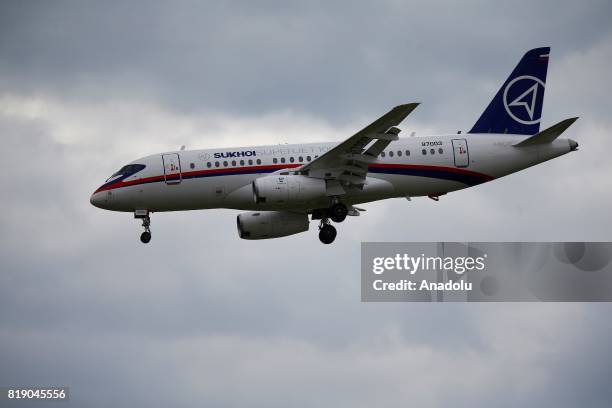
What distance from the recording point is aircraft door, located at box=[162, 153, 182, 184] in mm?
63688

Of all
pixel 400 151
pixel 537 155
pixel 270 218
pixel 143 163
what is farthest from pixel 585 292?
pixel 143 163

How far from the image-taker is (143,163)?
64.4 metres

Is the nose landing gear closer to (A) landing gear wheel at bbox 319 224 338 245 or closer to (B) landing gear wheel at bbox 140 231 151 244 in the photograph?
(A) landing gear wheel at bbox 319 224 338 245

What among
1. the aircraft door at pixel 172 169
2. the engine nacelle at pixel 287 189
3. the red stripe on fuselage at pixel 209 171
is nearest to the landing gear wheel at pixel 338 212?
the engine nacelle at pixel 287 189

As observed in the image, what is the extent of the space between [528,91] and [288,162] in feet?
42.9

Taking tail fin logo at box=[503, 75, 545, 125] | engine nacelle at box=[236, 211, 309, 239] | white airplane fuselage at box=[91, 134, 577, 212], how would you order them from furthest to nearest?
tail fin logo at box=[503, 75, 545, 125] → engine nacelle at box=[236, 211, 309, 239] → white airplane fuselage at box=[91, 134, 577, 212]

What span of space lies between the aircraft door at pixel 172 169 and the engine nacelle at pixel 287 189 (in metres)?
4.02

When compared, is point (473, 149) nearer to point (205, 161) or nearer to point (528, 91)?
point (528, 91)

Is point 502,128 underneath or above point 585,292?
above

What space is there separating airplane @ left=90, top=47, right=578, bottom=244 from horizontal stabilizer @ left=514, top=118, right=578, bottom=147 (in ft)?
0.16

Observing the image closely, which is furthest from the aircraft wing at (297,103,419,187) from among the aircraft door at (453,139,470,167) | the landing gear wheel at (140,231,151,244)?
the landing gear wheel at (140,231,151,244)

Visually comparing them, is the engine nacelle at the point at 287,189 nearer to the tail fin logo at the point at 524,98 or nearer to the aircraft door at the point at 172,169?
the aircraft door at the point at 172,169

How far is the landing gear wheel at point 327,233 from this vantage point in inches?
2589

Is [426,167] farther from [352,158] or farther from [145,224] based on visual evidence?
[145,224]
